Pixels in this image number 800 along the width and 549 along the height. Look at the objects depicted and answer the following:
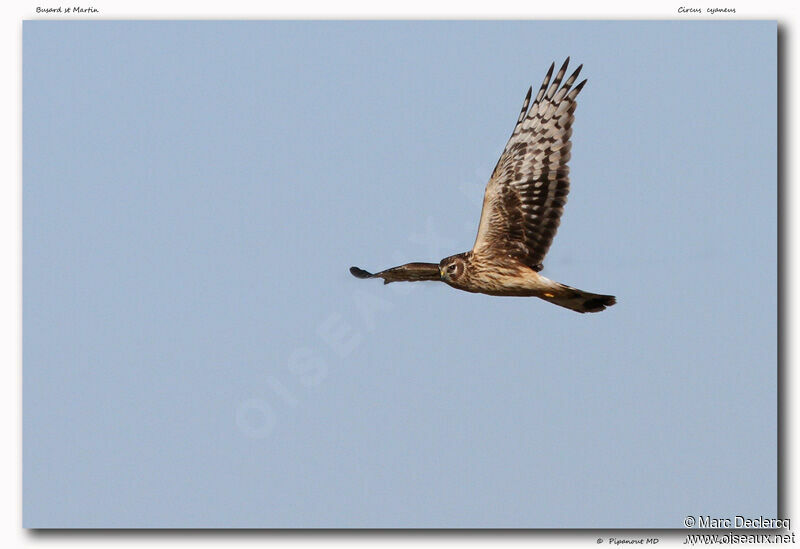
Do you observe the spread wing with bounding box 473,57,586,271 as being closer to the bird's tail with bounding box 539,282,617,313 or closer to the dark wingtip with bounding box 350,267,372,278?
the bird's tail with bounding box 539,282,617,313

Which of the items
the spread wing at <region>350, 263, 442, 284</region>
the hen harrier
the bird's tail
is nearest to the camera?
the bird's tail

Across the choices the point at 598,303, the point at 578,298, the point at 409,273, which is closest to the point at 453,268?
the point at 409,273

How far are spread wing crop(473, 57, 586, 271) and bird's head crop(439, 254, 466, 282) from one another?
0.15m

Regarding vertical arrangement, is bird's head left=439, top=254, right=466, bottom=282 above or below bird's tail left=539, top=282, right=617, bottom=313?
above

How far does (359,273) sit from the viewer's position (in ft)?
37.0

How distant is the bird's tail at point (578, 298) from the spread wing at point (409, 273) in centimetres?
104

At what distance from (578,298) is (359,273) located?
87.6 inches

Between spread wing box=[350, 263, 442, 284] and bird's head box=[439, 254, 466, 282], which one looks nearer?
bird's head box=[439, 254, 466, 282]

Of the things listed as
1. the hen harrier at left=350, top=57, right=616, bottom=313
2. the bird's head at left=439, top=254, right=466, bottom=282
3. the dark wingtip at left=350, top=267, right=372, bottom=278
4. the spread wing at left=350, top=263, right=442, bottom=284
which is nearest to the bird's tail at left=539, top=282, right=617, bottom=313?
the hen harrier at left=350, top=57, right=616, bottom=313

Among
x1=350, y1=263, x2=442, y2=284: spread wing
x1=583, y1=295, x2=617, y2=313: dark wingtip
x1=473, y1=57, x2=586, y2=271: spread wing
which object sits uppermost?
x1=473, y1=57, x2=586, y2=271: spread wing

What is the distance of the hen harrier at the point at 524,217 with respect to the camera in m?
10.1

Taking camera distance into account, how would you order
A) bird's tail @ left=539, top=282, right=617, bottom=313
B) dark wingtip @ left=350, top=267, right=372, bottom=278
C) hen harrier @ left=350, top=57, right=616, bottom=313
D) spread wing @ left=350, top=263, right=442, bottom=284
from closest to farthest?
bird's tail @ left=539, top=282, right=617, bottom=313 → hen harrier @ left=350, top=57, right=616, bottom=313 → spread wing @ left=350, top=263, right=442, bottom=284 → dark wingtip @ left=350, top=267, right=372, bottom=278

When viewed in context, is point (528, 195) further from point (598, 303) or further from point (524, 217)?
point (598, 303)

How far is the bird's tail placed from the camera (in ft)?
32.7
